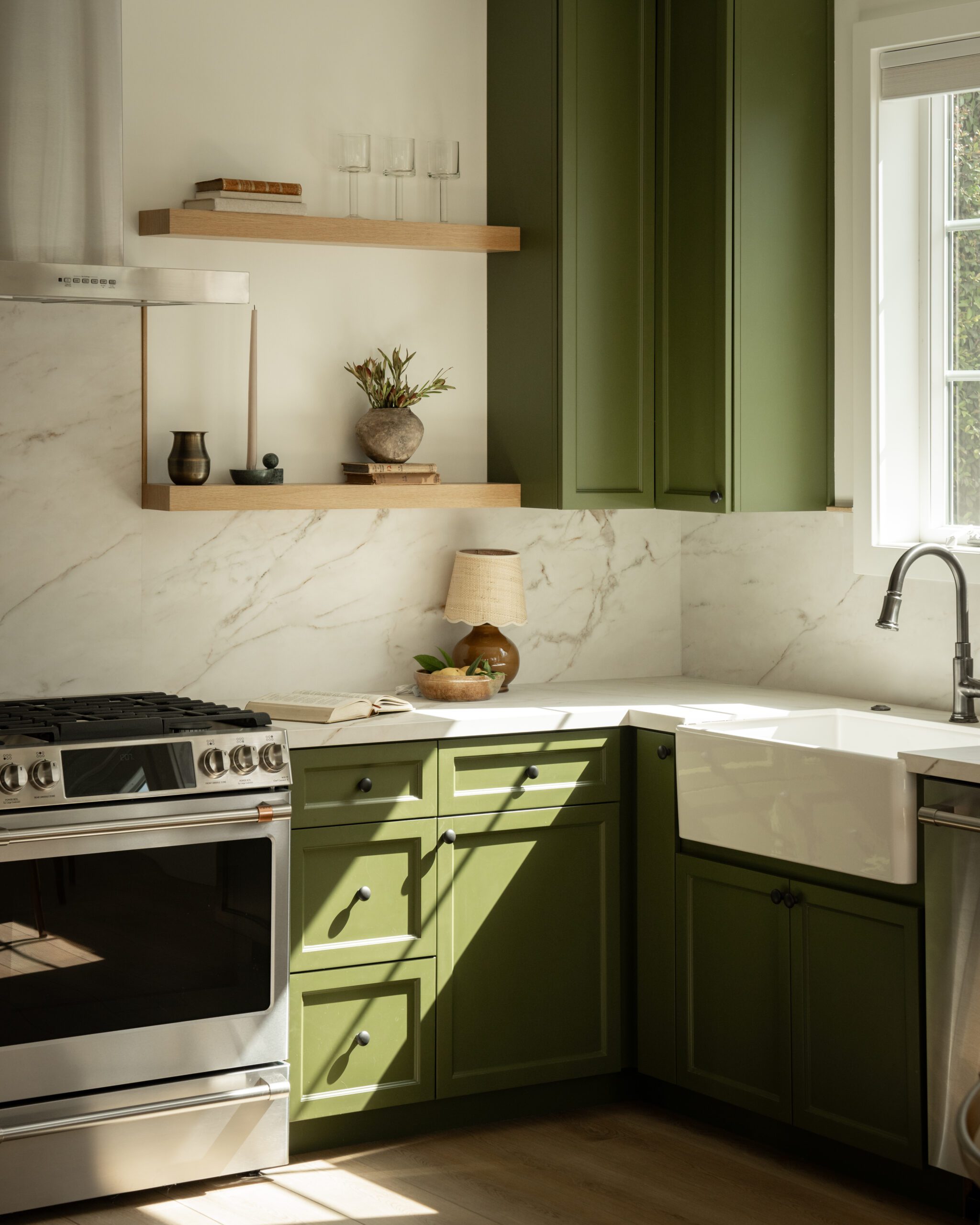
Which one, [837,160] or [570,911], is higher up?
[837,160]

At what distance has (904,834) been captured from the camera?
9.40ft

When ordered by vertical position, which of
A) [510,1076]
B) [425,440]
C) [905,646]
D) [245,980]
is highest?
[425,440]

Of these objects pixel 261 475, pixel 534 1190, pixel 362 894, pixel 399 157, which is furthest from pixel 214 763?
pixel 399 157

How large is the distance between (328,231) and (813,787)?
5.78 feet

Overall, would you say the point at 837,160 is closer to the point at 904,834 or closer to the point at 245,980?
the point at 904,834

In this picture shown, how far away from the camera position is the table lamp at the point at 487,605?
3805 mm

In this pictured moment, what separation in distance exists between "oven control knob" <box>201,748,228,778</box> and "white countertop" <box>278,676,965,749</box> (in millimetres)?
185

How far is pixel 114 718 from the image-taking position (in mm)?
3029

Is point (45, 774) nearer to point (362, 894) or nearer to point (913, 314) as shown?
point (362, 894)

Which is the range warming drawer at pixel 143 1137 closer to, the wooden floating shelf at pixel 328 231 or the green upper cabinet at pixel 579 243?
the green upper cabinet at pixel 579 243

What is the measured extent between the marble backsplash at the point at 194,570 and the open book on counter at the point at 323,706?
0.30 metres

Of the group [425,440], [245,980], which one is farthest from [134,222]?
[245,980]

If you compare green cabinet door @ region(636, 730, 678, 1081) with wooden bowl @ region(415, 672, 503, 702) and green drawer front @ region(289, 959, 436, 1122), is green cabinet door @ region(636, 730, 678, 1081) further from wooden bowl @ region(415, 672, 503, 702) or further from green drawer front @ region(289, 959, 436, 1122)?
green drawer front @ region(289, 959, 436, 1122)

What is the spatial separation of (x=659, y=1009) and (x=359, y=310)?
1.92 m
